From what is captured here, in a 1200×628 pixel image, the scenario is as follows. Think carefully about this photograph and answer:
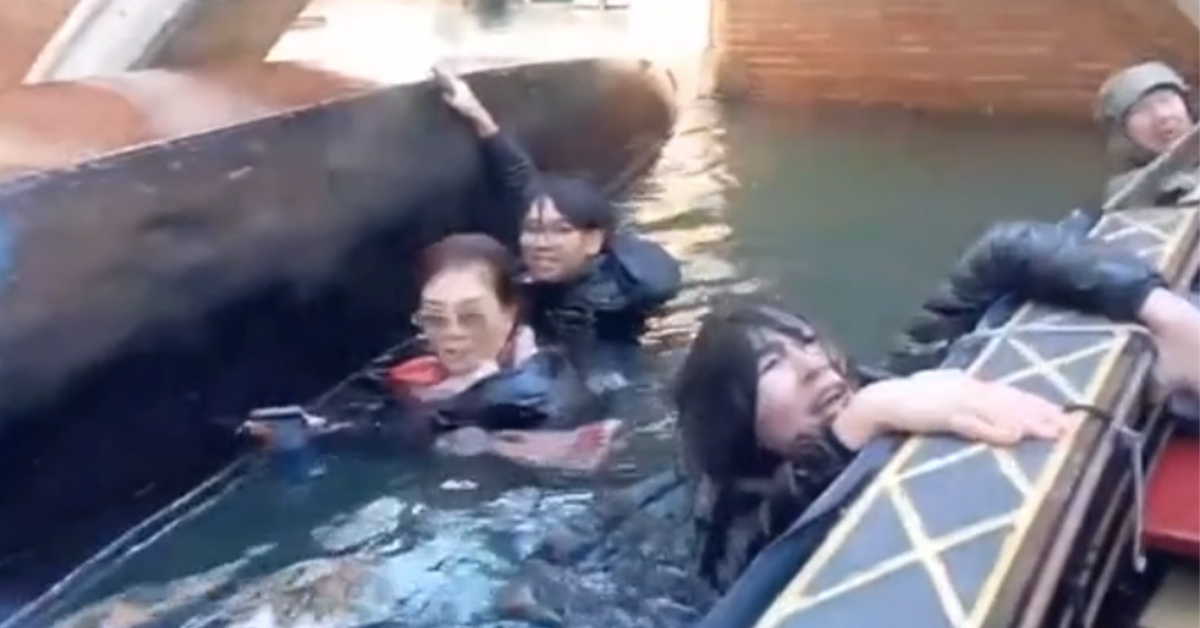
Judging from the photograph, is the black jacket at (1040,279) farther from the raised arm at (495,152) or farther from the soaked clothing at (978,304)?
the raised arm at (495,152)

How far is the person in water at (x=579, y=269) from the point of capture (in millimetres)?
3062

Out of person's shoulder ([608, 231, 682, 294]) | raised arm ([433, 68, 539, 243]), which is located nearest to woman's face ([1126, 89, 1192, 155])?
person's shoulder ([608, 231, 682, 294])

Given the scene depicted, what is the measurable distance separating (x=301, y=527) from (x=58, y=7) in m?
3.92

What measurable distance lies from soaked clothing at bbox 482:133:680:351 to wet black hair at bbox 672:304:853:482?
47.4 inches

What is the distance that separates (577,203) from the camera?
309 centimetres

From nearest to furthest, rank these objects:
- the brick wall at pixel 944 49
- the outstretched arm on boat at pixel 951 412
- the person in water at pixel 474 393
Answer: the outstretched arm on boat at pixel 951 412, the person in water at pixel 474 393, the brick wall at pixel 944 49

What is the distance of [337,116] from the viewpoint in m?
2.88

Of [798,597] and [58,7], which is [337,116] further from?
[58,7]

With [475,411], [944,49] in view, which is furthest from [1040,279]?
[944,49]

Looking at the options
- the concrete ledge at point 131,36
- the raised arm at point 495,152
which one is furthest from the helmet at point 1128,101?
the concrete ledge at point 131,36

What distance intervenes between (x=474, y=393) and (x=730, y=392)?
2.98ft

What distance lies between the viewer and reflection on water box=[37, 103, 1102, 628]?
1998 millimetres

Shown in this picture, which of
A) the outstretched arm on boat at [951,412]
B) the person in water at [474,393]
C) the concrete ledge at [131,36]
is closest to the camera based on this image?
the outstretched arm on boat at [951,412]

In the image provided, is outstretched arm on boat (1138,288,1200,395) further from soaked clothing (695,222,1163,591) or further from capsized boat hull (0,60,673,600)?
capsized boat hull (0,60,673,600)
